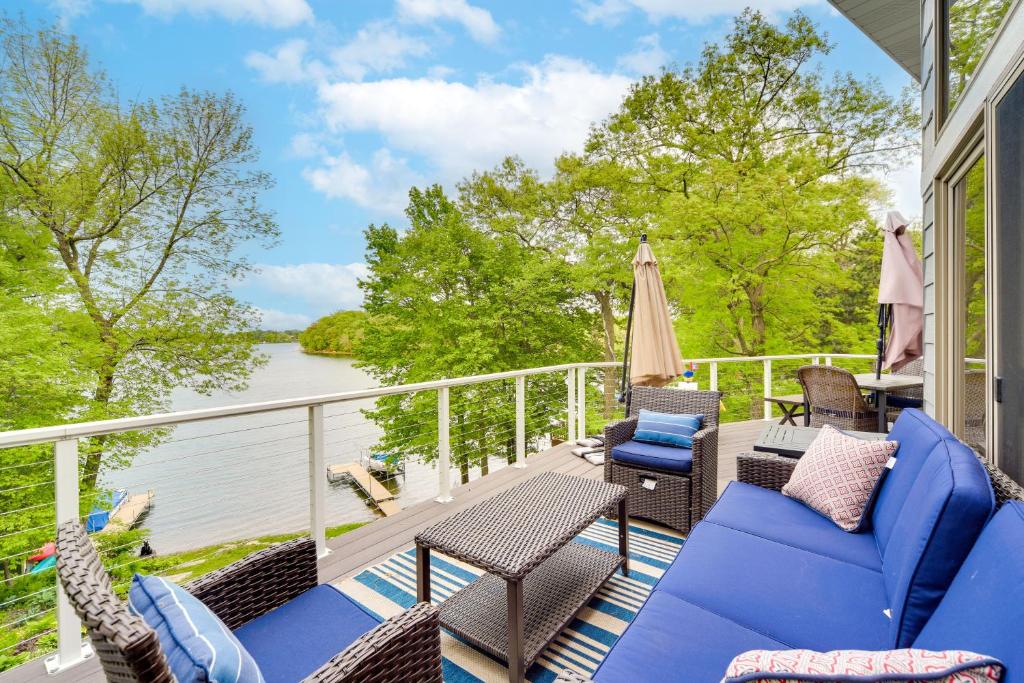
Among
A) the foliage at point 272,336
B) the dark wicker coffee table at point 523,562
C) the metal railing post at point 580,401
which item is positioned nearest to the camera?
the dark wicker coffee table at point 523,562

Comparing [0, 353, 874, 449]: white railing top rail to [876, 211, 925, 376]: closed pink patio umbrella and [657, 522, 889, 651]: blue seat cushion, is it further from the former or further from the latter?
[876, 211, 925, 376]: closed pink patio umbrella

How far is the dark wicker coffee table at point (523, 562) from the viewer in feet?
5.85

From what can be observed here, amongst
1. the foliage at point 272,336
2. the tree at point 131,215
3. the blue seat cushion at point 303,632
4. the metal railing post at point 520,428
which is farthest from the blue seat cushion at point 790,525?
the foliage at point 272,336

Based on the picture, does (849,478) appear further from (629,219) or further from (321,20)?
(321,20)

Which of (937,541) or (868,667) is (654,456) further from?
(868,667)

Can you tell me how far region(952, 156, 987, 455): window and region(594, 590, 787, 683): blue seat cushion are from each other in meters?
1.73

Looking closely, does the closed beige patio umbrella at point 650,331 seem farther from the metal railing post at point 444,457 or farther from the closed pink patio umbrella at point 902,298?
the metal railing post at point 444,457

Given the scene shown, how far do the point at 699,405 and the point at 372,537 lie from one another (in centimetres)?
248

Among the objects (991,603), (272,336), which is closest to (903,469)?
(991,603)

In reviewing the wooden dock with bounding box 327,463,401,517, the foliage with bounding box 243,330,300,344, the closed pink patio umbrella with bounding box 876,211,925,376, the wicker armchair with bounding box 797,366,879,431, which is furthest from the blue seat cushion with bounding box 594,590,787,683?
the foliage with bounding box 243,330,300,344

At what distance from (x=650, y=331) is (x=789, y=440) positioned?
1434mm

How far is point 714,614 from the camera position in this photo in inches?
58.2

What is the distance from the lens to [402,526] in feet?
10.6

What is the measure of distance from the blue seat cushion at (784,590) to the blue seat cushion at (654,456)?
1.04 metres
